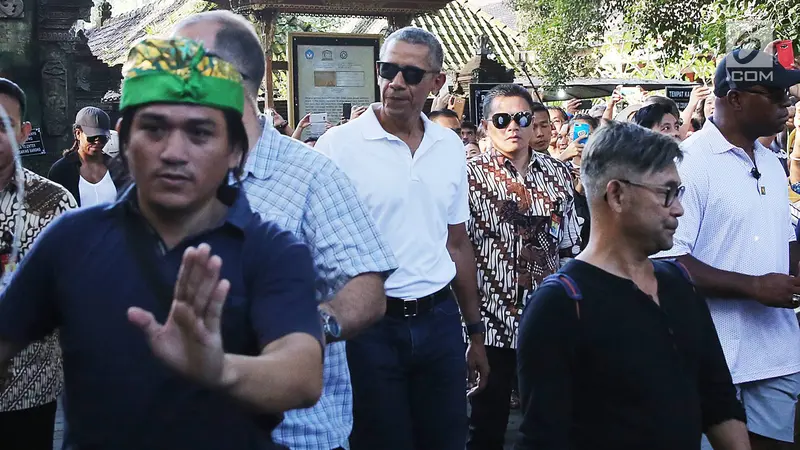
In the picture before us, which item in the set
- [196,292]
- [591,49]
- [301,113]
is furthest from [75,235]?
[591,49]

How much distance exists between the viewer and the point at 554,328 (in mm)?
3152

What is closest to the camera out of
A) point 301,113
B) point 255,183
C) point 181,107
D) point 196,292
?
point 196,292

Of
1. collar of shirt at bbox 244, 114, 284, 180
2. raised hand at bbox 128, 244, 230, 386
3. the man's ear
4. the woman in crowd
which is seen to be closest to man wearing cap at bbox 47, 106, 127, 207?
the man's ear

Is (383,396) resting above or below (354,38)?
below

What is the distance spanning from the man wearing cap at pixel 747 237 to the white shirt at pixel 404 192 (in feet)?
3.46

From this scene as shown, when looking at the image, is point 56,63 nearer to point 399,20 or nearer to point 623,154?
point 399,20

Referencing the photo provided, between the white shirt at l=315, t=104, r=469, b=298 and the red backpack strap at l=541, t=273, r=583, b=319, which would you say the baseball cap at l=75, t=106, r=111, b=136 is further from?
the red backpack strap at l=541, t=273, r=583, b=319

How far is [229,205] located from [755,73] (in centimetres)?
312

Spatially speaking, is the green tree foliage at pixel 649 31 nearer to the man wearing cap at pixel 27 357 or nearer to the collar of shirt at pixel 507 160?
the collar of shirt at pixel 507 160

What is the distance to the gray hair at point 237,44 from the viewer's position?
308cm

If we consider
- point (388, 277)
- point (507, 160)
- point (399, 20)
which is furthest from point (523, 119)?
point (399, 20)

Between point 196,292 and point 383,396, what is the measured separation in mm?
2932

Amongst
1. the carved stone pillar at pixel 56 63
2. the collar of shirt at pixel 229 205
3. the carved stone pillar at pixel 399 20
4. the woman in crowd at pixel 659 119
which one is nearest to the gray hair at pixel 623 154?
the collar of shirt at pixel 229 205

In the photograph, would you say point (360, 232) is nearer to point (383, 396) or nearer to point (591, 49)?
point (383, 396)
